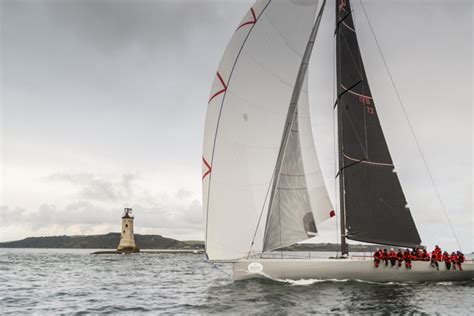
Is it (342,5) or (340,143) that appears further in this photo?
(342,5)

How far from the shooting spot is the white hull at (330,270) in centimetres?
1673

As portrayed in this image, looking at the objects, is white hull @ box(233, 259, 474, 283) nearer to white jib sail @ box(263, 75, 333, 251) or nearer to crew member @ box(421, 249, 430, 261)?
crew member @ box(421, 249, 430, 261)

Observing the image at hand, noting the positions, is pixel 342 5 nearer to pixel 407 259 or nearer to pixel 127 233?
pixel 407 259

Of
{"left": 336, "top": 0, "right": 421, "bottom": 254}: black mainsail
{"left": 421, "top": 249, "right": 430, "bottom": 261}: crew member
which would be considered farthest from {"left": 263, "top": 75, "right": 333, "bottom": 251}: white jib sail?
{"left": 421, "top": 249, "right": 430, "bottom": 261}: crew member

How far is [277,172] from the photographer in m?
17.7

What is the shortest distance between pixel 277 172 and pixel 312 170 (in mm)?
2171

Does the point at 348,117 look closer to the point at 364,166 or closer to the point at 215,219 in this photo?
the point at 364,166

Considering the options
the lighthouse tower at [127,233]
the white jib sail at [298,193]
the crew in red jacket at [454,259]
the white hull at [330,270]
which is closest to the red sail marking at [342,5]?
the white jib sail at [298,193]

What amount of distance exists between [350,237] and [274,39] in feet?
30.4

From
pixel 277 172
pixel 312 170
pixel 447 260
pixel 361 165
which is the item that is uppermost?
pixel 361 165

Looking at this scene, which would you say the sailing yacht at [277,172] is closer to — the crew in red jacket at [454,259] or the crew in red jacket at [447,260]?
the crew in red jacket at [447,260]

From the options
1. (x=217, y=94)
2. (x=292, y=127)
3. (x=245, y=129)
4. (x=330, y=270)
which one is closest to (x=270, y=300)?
(x=330, y=270)

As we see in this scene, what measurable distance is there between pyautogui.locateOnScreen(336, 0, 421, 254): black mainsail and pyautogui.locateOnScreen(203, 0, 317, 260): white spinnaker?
4271 mm

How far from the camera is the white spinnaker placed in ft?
54.1
